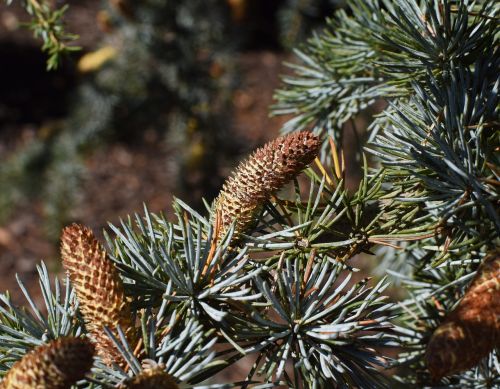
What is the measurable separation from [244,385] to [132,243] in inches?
5.6

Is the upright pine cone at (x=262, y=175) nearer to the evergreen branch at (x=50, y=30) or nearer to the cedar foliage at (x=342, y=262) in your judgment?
the cedar foliage at (x=342, y=262)

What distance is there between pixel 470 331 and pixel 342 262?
128 millimetres

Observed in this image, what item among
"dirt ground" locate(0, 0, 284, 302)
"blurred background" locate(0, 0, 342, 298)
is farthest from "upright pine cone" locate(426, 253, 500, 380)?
"dirt ground" locate(0, 0, 284, 302)

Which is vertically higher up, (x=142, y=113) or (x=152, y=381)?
(x=142, y=113)

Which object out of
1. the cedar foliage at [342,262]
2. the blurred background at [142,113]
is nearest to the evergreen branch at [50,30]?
the cedar foliage at [342,262]

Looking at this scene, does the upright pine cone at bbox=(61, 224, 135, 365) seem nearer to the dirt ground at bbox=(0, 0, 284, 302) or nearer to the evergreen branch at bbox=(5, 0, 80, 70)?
the evergreen branch at bbox=(5, 0, 80, 70)

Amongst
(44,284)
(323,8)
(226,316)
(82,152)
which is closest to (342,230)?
(226,316)

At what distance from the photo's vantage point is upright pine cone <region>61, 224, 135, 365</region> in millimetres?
441

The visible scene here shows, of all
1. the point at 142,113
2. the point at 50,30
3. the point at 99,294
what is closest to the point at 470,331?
the point at 99,294

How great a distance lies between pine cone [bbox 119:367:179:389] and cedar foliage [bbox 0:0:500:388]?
0.03 feet

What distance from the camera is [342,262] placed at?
50 cm

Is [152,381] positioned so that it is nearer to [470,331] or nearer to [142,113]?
[470,331]

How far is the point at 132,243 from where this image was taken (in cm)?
49

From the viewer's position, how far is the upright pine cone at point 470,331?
0.39 meters
